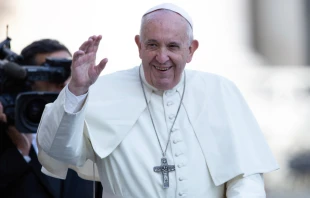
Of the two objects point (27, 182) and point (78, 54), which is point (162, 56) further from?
point (27, 182)

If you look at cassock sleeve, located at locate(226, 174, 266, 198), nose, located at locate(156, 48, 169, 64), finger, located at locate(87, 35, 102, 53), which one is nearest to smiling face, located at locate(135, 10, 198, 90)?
nose, located at locate(156, 48, 169, 64)

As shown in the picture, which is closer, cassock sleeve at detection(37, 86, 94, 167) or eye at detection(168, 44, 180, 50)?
cassock sleeve at detection(37, 86, 94, 167)

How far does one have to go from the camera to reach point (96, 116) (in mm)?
5512

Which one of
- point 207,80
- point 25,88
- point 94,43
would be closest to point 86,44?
point 94,43

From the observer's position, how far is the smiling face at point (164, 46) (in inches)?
211

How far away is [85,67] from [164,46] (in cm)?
47

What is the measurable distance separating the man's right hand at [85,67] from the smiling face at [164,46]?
1.24 feet

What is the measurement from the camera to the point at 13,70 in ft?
19.6

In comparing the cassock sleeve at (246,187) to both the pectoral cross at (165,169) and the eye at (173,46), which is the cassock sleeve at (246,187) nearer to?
the pectoral cross at (165,169)

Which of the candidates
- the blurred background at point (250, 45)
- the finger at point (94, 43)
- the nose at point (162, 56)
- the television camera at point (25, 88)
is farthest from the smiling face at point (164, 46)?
the blurred background at point (250, 45)

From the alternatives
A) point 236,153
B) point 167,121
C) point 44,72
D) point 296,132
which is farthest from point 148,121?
point 296,132

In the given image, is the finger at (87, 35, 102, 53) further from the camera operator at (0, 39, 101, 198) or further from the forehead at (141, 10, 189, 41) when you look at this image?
the camera operator at (0, 39, 101, 198)

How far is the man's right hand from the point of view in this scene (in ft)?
16.6

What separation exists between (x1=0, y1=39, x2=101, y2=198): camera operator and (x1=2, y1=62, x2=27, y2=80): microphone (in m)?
0.17
